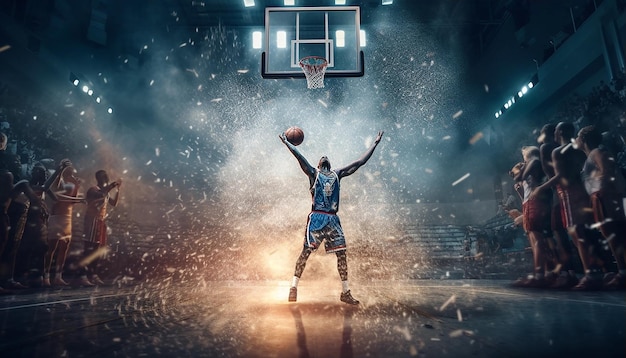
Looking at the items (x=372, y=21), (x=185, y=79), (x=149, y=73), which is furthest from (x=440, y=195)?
(x=149, y=73)

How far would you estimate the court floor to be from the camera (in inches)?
63.7

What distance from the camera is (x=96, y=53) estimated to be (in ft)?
43.9

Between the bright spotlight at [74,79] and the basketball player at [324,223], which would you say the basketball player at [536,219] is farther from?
the bright spotlight at [74,79]

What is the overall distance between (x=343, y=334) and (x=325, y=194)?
1.99 m

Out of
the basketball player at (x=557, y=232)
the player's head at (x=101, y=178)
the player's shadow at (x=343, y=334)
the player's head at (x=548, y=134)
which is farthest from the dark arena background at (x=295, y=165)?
the player's head at (x=548, y=134)

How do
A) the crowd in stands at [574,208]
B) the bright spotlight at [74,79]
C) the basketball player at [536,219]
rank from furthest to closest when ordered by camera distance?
1. the bright spotlight at [74,79]
2. the basketball player at [536,219]
3. the crowd in stands at [574,208]

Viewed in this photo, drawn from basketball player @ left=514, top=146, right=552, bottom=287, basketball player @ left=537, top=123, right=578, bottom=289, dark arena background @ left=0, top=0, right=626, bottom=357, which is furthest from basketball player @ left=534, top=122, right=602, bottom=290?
dark arena background @ left=0, top=0, right=626, bottom=357

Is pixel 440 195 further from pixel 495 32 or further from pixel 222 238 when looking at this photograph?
pixel 222 238

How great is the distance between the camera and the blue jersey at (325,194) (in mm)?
3738

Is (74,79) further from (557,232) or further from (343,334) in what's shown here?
(557,232)

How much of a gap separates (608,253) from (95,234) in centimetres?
917

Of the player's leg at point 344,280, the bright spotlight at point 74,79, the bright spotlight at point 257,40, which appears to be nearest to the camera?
the player's leg at point 344,280

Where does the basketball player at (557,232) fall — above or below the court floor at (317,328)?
above

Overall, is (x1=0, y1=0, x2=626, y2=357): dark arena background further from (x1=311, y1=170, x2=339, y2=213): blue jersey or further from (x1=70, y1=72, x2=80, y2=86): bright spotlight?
(x1=311, y1=170, x2=339, y2=213): blue jersey
